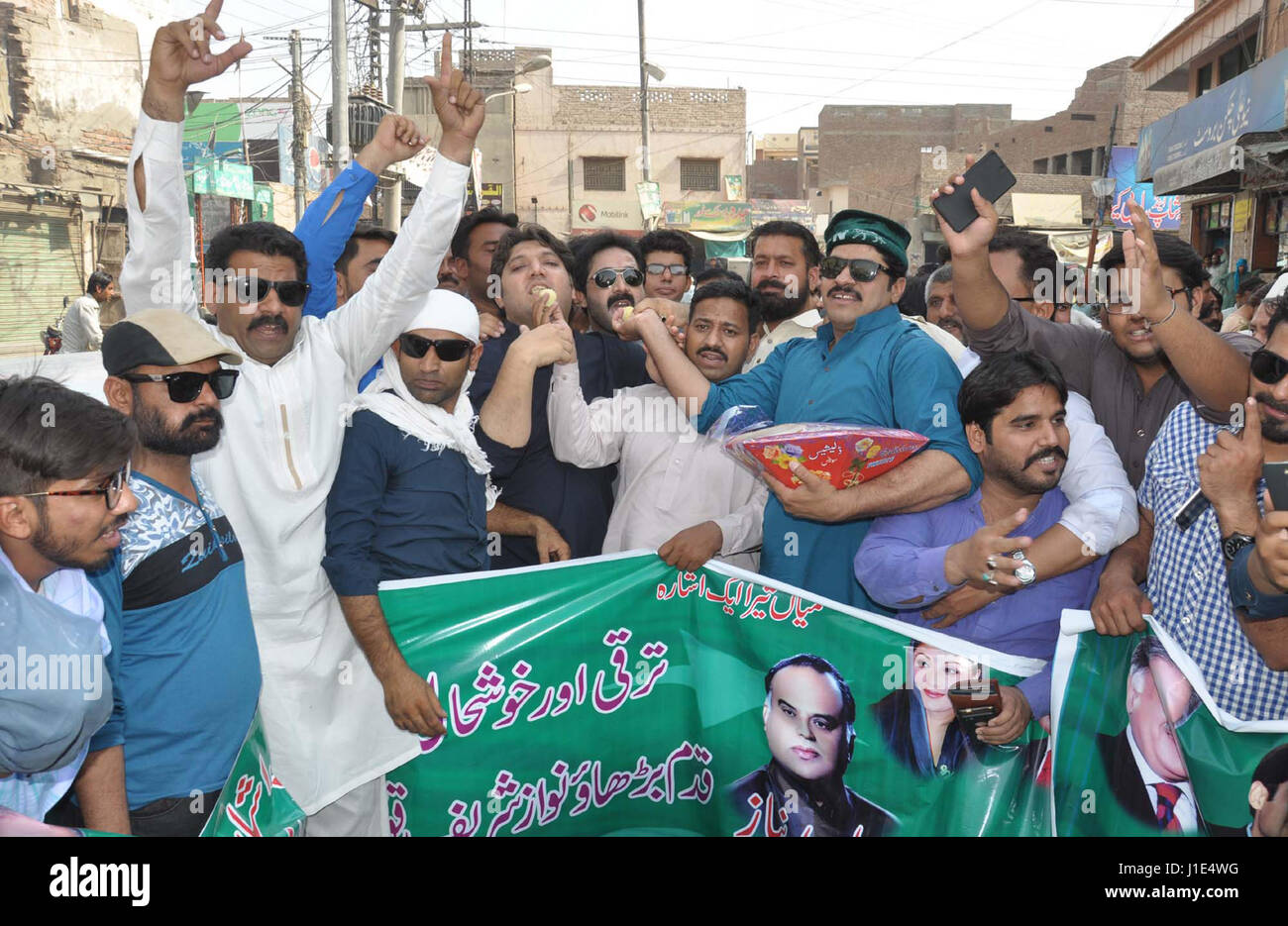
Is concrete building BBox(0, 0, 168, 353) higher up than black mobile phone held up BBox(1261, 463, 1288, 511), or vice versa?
concrete building BBox(0, 0, 168, 353)

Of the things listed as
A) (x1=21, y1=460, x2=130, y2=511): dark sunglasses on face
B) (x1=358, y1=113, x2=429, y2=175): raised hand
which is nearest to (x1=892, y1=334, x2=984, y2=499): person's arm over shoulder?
(x1=358, y1=113, x2=429, y2=175): raised hand

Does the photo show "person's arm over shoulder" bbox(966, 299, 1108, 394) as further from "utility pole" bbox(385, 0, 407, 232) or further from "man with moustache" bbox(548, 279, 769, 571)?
"utility pole" bbox(385, 0, 407, 232)

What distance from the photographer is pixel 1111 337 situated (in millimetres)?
3430

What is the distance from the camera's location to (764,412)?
3.52 metres

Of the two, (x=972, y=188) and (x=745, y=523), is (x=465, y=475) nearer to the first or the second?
(x=745, y=523)

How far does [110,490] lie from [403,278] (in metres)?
1.09

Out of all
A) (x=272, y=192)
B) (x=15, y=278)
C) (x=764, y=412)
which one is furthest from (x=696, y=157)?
(x=764, y=412)

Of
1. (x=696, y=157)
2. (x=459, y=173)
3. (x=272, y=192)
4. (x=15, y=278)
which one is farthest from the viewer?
(x=696, y=157)

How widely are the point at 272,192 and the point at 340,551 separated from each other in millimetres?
22889

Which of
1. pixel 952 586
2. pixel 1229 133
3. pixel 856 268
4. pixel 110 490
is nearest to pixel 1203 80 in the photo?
pixel 1229 133

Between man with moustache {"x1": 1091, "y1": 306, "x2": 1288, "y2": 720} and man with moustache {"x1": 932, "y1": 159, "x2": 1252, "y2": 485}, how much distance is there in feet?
1.29

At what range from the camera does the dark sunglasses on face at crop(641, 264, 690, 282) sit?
5.17 metres

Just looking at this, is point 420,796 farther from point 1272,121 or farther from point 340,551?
point 1272,121

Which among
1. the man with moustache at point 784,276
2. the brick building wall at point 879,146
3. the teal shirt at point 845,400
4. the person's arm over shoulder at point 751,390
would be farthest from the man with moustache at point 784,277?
the brick building wall at point 879,146
